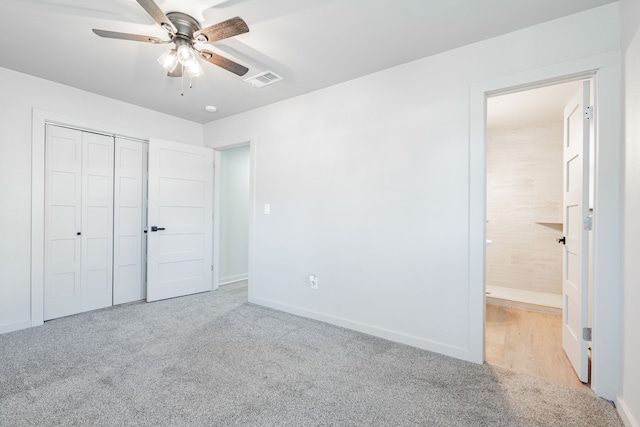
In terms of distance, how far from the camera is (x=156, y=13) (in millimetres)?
1684

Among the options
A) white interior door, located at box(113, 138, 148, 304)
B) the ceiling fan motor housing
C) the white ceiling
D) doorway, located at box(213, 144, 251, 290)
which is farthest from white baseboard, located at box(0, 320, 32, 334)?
the ceiling fan motor housing

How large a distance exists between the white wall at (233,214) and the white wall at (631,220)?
428 cm

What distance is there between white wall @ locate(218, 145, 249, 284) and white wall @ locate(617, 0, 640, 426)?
4.28 metres

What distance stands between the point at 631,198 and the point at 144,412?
295 cm

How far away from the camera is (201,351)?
8.00ft

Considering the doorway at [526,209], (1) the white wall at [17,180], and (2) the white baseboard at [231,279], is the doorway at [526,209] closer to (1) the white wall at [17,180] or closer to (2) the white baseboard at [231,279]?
(2) the white baseboard at [231,279]

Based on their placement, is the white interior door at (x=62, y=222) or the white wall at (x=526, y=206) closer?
the white interior door at (x=62, y=222)

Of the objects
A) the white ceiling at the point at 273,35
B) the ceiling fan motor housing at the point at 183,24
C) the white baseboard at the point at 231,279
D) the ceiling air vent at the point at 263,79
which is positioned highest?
the white ceiling at the point at 273,35

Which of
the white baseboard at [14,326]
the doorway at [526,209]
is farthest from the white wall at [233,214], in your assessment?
the doorway at [526,209]


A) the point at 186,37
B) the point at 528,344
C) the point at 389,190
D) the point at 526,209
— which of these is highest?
the point at 186,37

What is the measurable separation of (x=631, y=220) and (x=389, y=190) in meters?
1.55

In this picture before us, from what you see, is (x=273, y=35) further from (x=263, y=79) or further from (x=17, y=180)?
(x=17, y=180)

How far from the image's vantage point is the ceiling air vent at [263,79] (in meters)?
2.87

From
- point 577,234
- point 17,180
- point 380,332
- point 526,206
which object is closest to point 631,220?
point 577,234
